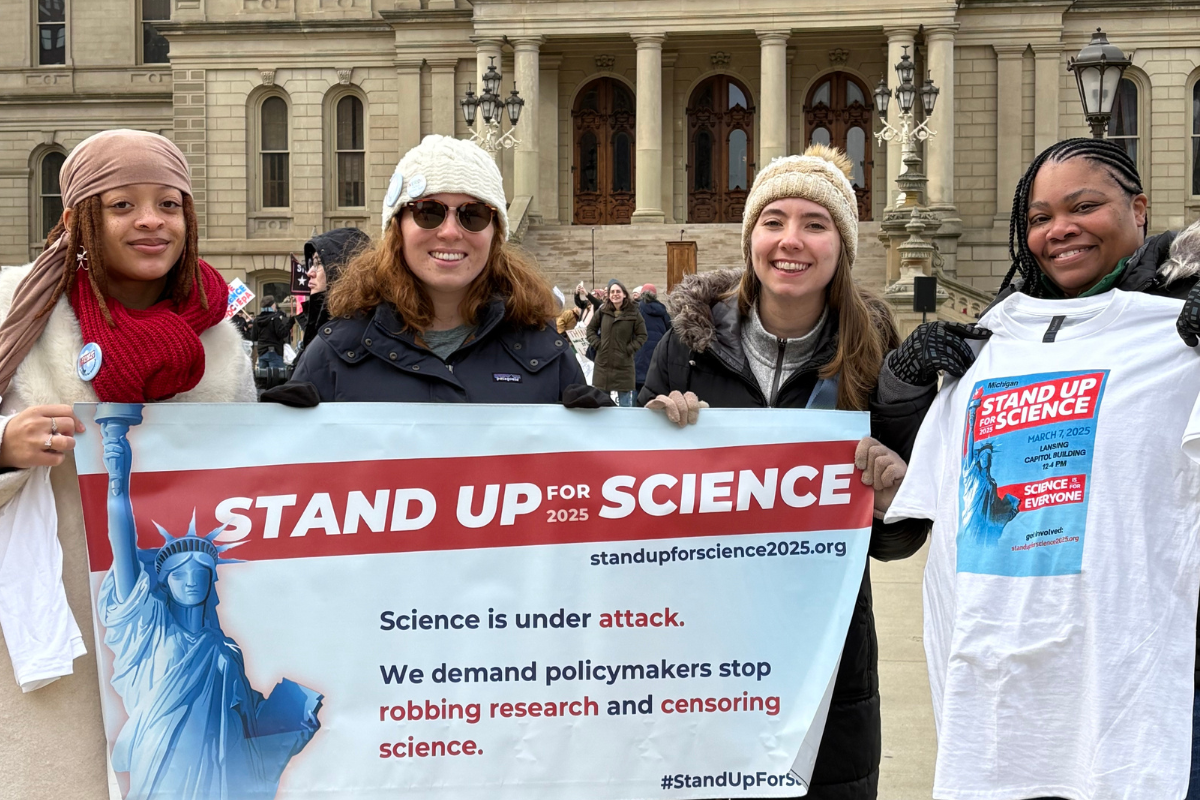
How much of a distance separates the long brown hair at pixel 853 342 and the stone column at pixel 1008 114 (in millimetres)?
34302

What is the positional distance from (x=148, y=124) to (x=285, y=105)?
817 cm

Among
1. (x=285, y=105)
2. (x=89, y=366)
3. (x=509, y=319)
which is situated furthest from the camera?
(x=285, y=105)

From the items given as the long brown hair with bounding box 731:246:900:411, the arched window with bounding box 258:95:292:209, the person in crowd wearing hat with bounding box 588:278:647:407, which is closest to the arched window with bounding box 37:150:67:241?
the arched window with bounding box 258:95:292:209

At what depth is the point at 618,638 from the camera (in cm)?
363

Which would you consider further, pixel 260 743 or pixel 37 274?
pixel 260 743

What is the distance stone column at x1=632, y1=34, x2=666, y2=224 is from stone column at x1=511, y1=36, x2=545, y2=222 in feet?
9.11

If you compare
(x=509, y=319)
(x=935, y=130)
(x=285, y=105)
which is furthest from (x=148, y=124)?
(x=509, y=319)

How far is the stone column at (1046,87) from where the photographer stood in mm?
36094

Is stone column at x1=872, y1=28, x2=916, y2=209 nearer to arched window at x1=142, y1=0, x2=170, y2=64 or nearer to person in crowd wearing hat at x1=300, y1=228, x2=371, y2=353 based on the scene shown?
arched window at x1=142, y1=0, x2=170, y2=64

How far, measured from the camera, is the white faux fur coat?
318 centimetres

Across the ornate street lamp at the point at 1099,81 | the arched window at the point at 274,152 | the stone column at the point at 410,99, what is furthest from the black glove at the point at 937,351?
the arched window at the point at 274,152

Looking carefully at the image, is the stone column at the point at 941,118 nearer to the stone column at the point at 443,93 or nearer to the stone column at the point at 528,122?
the stone column at the point at 528,122

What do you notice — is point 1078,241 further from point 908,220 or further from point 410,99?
point 410,99

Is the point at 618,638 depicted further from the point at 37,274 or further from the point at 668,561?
the point at 37,274
